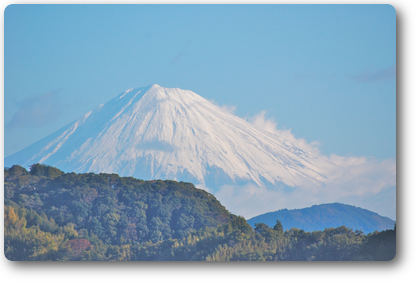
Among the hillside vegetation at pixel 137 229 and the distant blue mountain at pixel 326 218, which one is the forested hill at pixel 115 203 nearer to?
the hillside vegetation at pixel 137 229

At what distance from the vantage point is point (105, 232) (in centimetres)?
1535

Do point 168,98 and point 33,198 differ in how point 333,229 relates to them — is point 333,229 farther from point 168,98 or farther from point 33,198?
point 168,98

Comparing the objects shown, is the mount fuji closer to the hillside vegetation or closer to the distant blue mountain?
the distant blue mountain

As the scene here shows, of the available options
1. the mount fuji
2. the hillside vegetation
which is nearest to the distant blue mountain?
the hillside vegetation

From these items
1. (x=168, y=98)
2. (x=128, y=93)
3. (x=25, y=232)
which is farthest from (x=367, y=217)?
(x=128, y=93)

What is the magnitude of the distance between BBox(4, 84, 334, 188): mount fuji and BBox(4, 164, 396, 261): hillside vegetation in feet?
50.4

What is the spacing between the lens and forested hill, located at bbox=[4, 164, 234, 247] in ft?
49.8

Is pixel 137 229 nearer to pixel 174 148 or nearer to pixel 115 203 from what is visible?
pixel 115 203

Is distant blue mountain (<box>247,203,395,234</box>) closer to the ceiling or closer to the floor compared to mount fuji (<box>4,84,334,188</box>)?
closer to the floor

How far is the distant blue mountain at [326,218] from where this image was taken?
22.2 m

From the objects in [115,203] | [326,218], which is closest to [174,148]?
[326,218]

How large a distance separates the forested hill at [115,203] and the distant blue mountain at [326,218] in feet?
16.5

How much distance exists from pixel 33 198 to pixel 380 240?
1082 centimetres

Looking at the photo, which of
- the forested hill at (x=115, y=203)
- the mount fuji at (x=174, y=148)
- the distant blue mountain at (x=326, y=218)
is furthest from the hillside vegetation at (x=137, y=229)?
the mount fuji at (x=174, y=148)
